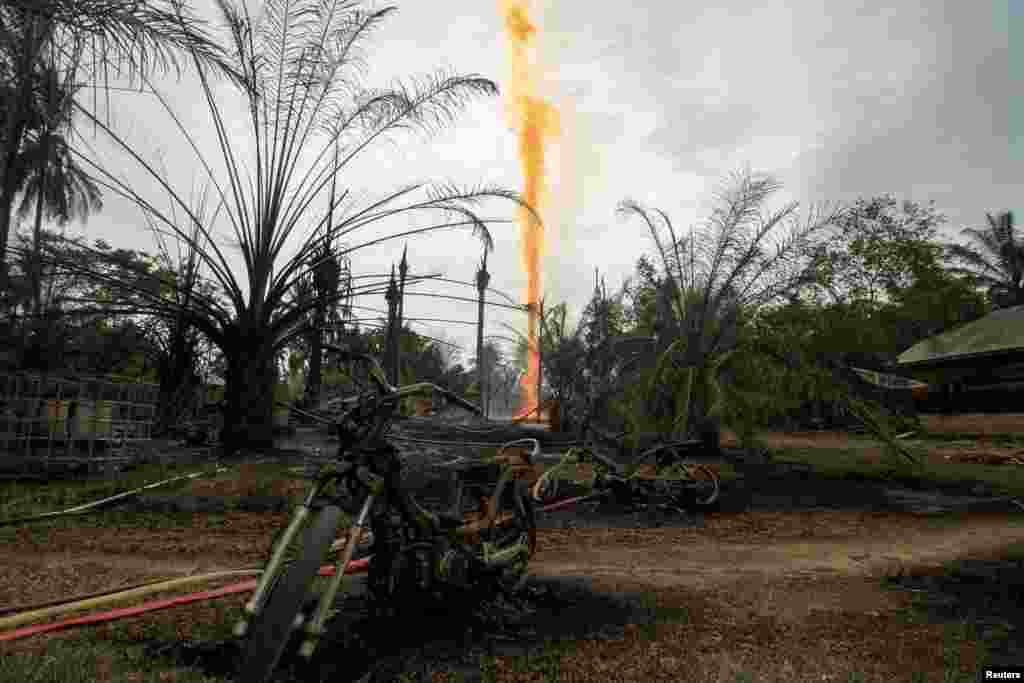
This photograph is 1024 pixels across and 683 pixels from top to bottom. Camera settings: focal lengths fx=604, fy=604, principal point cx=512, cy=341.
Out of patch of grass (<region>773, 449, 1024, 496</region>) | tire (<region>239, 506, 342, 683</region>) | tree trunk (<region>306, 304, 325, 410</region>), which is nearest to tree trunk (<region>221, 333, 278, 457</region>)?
tree trunk (<region>306, 304, 325, 410</region>)

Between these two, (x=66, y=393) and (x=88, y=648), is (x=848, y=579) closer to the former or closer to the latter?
(x=88, y=648)

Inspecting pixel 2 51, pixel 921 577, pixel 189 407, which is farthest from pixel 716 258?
pixel 189 407

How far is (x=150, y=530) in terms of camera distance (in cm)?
565

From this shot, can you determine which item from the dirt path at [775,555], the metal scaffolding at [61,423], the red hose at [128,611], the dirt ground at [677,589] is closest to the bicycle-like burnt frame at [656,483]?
the dirt ground at [677,589]

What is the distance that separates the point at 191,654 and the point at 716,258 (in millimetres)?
10682

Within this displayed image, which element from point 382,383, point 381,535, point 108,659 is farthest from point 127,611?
point 382,383

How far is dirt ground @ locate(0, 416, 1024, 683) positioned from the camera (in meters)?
2.83

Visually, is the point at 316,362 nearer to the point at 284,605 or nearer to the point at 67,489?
the point at 67,489

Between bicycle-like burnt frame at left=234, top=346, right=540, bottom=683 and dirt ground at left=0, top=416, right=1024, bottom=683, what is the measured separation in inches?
11.6

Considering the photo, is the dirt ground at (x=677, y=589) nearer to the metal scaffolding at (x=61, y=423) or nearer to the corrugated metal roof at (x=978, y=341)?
the metal scaffolding at (x=61, y=423)

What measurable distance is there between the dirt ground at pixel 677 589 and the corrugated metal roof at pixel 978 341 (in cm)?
1721

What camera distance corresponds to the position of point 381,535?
294 centimetres

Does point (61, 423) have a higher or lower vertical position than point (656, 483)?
higher

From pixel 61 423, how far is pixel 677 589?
823cm
